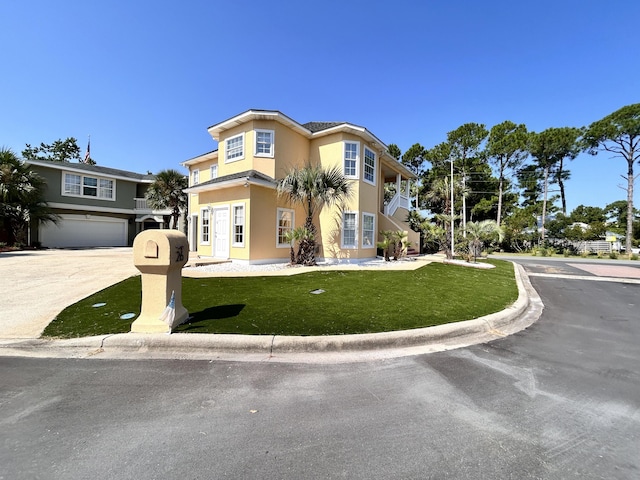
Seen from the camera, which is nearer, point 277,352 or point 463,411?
point 463,411

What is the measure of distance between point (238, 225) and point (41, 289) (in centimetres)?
739

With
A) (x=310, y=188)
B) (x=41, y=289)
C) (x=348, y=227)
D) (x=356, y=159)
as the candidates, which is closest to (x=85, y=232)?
(x=41, y=289)

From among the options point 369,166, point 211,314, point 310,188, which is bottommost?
point 211,314

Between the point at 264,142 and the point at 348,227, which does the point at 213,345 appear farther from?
the point at 264,142

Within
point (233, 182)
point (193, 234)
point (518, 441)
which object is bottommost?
point (518, 441)

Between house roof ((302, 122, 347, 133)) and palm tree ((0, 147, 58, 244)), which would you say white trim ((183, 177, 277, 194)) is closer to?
house roof ((302, 122, 347, 133))

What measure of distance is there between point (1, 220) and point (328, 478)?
2874cm

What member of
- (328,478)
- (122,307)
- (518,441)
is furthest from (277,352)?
(122,307)

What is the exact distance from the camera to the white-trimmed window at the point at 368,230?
15961mm

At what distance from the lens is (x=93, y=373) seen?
11.7 ft

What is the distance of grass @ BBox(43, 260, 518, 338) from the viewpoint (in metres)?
4.95

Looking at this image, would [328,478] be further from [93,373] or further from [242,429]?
[93,373]

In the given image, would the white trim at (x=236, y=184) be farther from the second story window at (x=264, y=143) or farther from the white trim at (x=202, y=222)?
the second story window at (x=264, y=143)

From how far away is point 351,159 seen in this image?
1530cm
